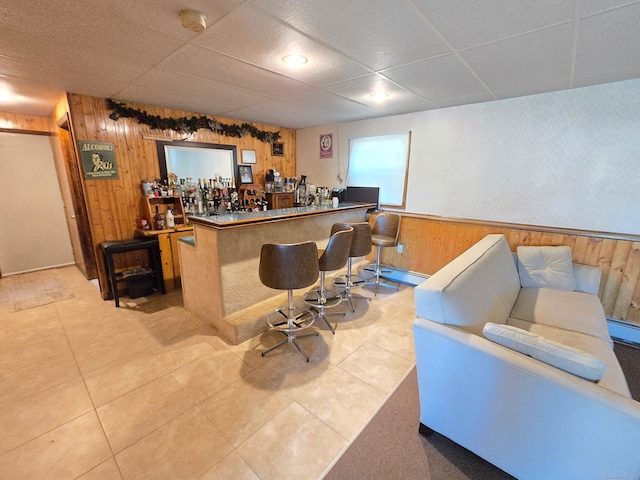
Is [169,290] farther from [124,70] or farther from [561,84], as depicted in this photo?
[561,84]

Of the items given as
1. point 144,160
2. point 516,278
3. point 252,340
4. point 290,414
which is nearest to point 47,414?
point 252,340

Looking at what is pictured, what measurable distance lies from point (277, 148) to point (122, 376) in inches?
170

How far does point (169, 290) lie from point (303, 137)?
3.69 meters

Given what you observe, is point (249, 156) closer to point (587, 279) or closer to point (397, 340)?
point (397, 340)

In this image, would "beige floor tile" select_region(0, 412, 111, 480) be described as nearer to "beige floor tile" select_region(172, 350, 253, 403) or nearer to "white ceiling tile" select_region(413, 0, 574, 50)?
"beige floor tile" select_region(172, 350, 253, 403)

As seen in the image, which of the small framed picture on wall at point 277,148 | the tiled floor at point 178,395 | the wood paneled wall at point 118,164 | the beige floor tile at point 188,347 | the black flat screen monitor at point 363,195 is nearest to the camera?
the tiled floor at point 178,395

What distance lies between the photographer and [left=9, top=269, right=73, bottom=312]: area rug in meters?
3.36

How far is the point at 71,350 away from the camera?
2.44 m

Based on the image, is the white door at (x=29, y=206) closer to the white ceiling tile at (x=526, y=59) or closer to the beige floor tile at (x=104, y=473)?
→ the beige floor tile at (x=104, y=473)

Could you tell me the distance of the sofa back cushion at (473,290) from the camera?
153 centimetres

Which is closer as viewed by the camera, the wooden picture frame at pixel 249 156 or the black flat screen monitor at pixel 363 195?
the black flat screen monitor at pixel 363 195

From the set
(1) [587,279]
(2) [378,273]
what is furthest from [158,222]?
(1) [587,279]

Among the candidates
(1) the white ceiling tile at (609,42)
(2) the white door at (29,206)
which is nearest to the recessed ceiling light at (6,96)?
(2) the white door at (29,206)

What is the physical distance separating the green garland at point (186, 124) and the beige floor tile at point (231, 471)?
→ 386cm
